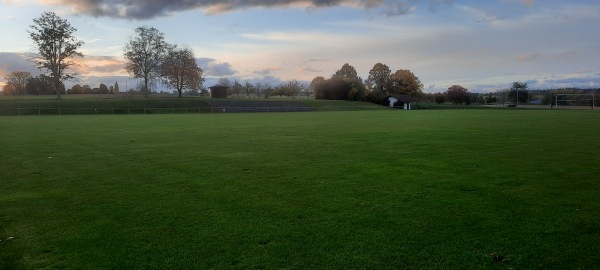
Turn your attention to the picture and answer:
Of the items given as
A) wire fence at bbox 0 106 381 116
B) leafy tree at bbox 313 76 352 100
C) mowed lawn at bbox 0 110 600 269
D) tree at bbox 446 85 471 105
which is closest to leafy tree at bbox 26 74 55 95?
wire fence at bbox 0 106 381 116

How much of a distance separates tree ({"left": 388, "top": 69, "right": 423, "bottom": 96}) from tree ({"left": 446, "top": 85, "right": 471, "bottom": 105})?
9.02m

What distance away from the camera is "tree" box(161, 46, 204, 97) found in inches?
3514

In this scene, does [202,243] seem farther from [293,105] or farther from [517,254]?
[293,105]

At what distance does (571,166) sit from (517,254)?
750 cm

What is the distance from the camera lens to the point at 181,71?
301 feet

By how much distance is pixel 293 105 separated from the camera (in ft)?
282

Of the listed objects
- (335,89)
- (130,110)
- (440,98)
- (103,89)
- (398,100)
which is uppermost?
(103,89)

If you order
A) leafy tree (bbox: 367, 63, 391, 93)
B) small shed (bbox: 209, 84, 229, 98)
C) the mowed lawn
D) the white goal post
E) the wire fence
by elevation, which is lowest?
the mowed lawn

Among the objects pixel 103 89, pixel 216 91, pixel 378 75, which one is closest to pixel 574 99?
pixel 378 75

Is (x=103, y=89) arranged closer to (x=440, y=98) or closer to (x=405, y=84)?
(x=405, y=84)

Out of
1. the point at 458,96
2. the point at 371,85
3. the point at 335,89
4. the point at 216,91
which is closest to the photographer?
the point at 216,91

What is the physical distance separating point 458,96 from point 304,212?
120 metres

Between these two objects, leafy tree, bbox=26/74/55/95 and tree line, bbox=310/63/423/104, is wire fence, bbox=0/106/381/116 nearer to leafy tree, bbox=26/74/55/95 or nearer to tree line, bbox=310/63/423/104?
tree line, bbox=310/63/423/104

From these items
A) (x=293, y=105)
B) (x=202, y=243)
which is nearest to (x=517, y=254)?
(x=202, y=243)
